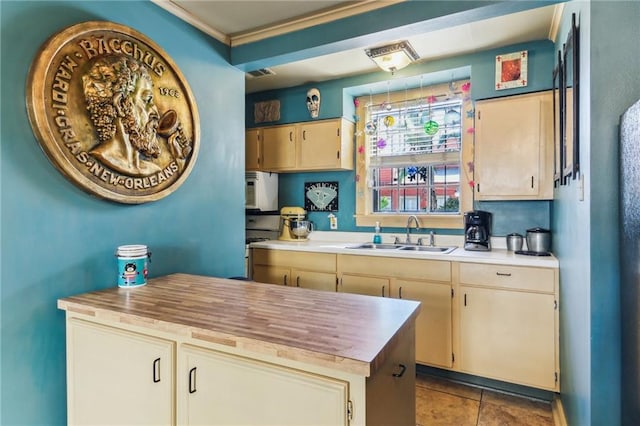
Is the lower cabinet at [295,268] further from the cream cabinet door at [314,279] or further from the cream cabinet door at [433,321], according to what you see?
the cream cabinet door at [433,321]

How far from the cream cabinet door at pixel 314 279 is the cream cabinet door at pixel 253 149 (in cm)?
128

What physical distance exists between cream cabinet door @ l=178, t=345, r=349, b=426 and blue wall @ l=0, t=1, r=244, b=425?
0.78m

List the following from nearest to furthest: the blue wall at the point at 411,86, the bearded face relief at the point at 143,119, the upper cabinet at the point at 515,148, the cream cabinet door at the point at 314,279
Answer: the bearded face relief at the point at 143,119, the upper cabinet at the point at 515,148, the blue wall at the point at 411,86, the cream cabinet door at the point at 314,279

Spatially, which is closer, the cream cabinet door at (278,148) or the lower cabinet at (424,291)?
the lower cabinet at (424,291)

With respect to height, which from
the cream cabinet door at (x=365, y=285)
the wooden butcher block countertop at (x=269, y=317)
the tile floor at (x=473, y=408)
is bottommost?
the tile floor at (x=473, y=408)

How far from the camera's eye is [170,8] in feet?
6.64

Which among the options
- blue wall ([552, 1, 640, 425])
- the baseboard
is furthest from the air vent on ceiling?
the baseboard

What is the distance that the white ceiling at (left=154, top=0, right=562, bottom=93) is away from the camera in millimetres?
2041

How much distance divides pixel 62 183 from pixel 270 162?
2220 millimetres

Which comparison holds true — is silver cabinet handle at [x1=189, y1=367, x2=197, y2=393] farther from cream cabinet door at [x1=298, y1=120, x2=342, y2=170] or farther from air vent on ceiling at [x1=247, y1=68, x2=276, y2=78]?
air vent on ceiling at [x1=247, y1=68, x2=276, y2=78]

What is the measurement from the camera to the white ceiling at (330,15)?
80.4 inches

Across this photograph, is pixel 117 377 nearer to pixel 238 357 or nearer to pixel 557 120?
pixel 238 357

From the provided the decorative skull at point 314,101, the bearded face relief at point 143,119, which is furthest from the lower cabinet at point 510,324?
the bearded face relief at point 143,119

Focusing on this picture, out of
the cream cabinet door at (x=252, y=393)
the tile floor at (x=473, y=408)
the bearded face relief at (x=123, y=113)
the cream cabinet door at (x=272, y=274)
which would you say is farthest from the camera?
the cream cabinet door at (x=272, y=274)
